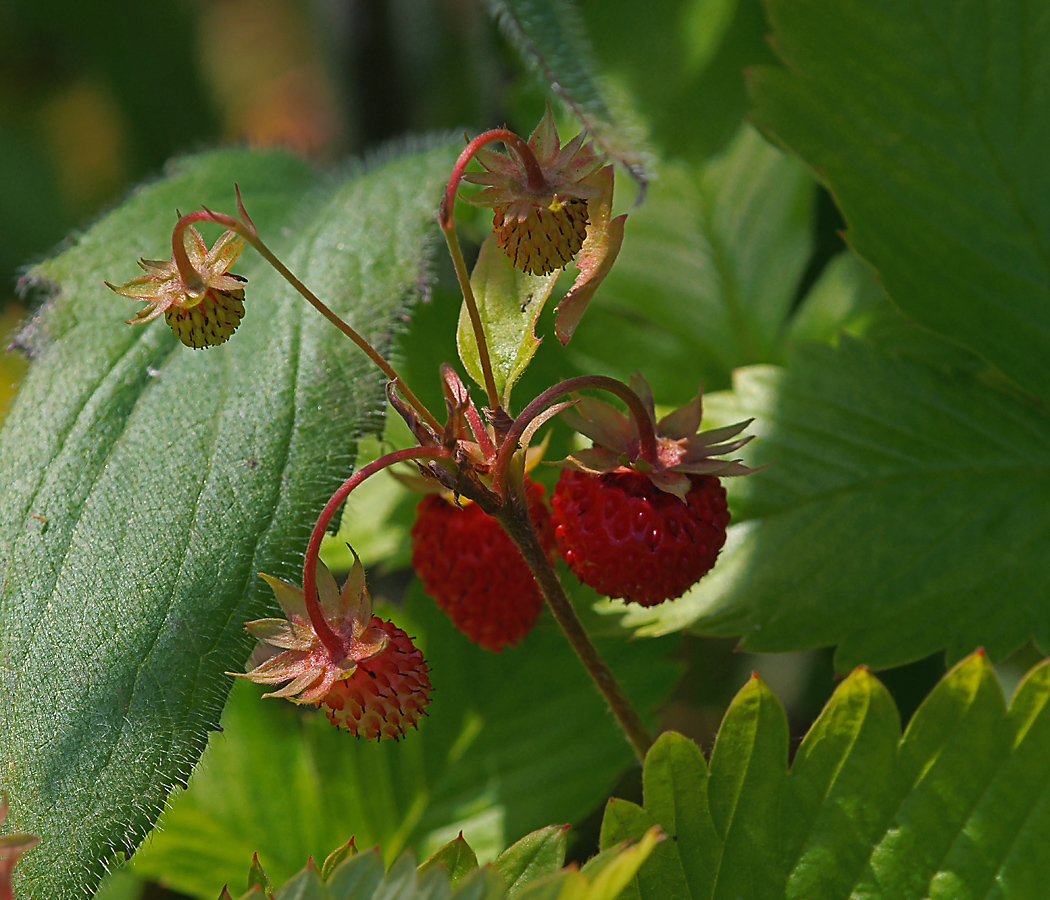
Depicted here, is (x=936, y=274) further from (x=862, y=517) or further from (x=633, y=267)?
(x=633, y=267)

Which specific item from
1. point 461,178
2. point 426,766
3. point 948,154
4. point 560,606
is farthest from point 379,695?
point 948,154

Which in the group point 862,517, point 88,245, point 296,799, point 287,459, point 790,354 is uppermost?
point 88,245

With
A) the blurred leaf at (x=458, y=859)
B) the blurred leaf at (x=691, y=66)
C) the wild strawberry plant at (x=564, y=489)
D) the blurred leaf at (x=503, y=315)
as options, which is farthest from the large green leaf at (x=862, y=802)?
Result: the blurred leaf at (x=691, y=66)

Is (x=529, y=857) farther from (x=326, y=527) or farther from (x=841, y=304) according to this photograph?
(x=841, y=304)

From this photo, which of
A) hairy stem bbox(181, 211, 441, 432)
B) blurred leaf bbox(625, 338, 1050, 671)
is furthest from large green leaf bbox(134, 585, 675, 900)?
hairy stem bbox(181, 211, 441, 432)

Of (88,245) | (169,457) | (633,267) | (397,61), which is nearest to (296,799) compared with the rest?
(169,457)

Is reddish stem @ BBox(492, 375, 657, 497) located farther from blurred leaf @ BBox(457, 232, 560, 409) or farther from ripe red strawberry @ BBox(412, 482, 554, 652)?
ripe red strawberry @ BBox(412, 482, 554, 652)

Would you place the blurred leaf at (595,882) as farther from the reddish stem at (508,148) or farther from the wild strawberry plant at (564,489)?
the reddish stem at (508,148)
